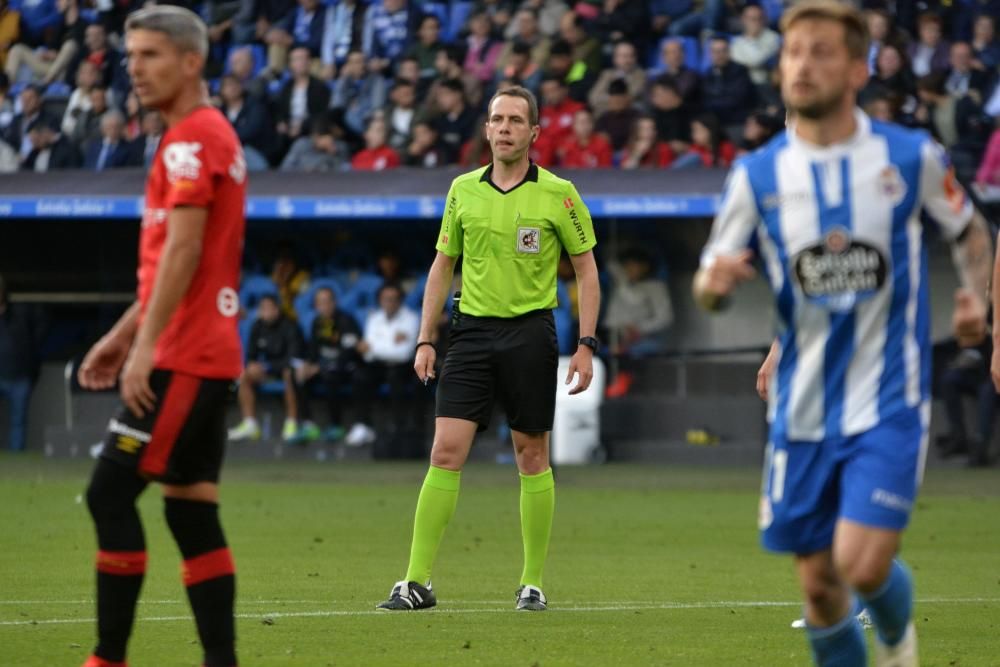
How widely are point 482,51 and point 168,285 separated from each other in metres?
16.7

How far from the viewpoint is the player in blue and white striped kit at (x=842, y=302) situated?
5.20 metres

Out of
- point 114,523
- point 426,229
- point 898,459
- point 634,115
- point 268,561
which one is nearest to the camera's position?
point 898,459

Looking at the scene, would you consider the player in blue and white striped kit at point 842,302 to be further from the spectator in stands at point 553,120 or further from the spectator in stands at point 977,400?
the spectator in stands at point 553,120

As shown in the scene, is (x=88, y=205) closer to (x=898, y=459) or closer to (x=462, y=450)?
(x=462, y=450)

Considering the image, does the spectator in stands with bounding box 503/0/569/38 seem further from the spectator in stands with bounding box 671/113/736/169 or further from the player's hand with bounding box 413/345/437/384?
the player's hand with bounding box 413/345/437/384

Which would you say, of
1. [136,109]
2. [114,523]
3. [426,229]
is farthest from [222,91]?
[114,523]

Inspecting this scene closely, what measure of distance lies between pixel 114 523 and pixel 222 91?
17.0 m

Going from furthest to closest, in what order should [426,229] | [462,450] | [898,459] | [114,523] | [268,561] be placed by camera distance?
[426,229] < [268,561] < [462,450] < [114,523] < [898,459]

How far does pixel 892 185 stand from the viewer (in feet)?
17.4

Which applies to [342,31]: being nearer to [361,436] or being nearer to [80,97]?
[80,97]

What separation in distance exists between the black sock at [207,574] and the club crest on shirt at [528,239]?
10.3 ft

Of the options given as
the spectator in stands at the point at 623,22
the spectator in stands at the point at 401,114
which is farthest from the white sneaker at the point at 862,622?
the spectator in stands at the point at 623,22

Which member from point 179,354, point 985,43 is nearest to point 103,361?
point 179,354

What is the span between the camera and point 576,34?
21328 mm
